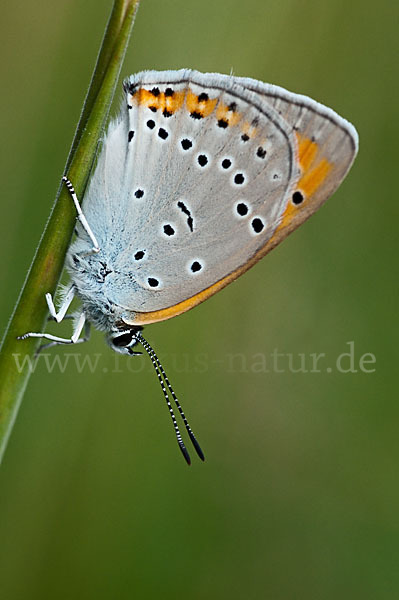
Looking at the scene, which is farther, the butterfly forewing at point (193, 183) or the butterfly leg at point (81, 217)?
the butterfly forewing at point (193, 183)

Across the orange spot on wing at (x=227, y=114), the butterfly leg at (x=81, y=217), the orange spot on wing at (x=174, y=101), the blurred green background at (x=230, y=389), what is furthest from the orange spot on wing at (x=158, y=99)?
the blurred green background at (x=230, y=389)

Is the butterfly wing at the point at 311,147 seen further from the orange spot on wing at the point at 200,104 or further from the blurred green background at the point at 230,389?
the blurred green background at the point at 230,389

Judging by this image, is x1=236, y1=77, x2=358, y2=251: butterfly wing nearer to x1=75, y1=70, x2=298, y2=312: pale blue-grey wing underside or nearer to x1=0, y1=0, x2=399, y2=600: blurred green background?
x1=75, y1=70, x2=298, y2=312: pale blue-grey wing underside

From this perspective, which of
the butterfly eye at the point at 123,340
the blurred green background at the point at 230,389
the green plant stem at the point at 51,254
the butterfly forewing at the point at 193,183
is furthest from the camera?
the blurred green background at the point at 230,389

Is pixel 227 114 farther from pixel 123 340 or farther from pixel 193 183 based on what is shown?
pixel 123 340

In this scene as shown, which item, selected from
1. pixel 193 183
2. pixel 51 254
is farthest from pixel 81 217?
pixel 193 183

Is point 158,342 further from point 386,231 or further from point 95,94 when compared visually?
point 95,94

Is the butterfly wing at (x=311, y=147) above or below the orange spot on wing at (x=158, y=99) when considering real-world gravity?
below
